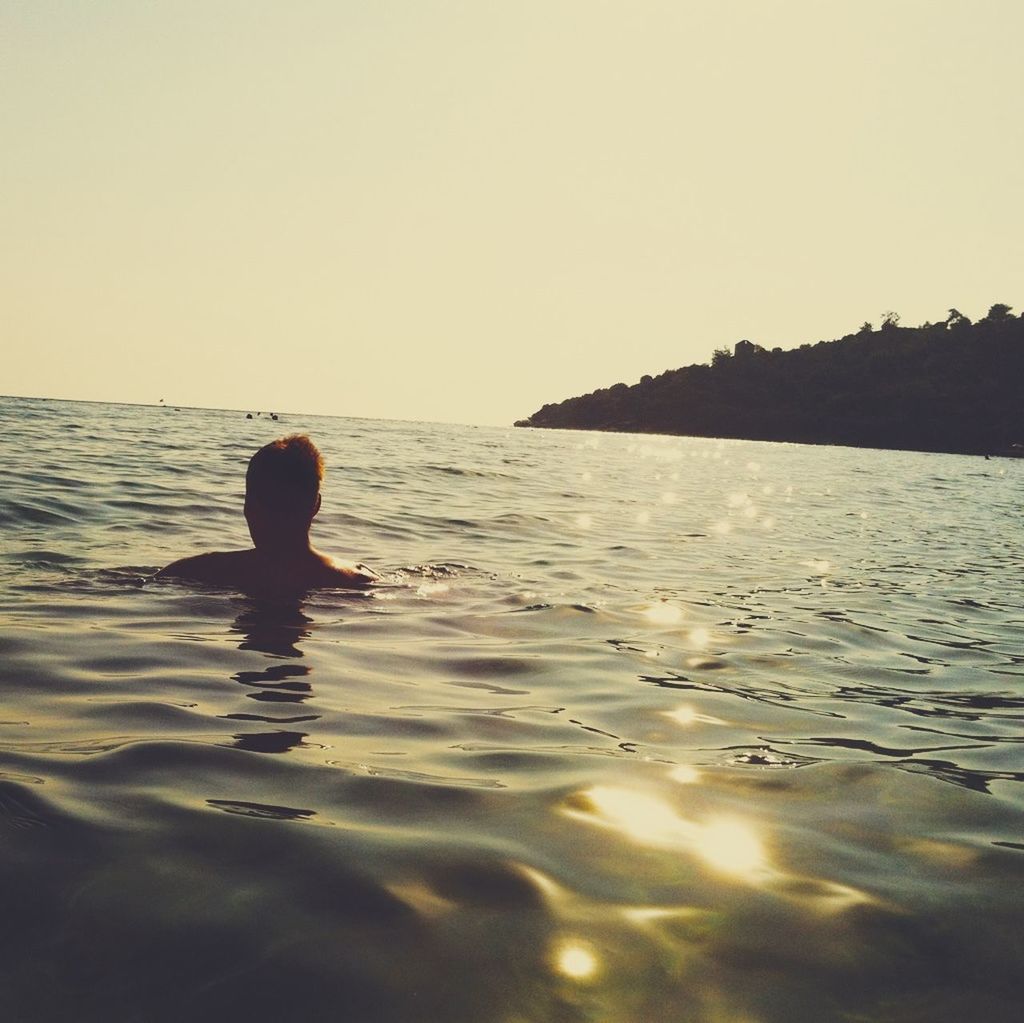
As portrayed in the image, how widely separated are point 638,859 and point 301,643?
3.29 meters

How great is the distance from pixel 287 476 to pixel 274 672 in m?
1.96

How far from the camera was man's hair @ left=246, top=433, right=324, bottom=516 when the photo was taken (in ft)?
20.8

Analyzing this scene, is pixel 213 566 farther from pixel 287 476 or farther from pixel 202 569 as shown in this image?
pixel 287 476

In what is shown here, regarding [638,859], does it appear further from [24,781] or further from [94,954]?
[24,781]

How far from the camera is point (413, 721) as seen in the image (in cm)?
407

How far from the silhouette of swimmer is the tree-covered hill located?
110 meters

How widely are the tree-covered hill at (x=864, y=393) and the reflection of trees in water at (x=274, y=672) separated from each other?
111 m

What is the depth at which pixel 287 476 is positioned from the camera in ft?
20.9

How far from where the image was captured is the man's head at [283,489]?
635 centimetres

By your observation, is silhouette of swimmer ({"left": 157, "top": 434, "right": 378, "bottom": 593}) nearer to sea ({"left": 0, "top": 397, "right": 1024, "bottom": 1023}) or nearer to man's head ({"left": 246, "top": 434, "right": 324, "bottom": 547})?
man's head ({"left": 246, "top": 434, "right": 324, "bottom": 547})

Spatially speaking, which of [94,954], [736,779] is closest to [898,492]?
[736,779]

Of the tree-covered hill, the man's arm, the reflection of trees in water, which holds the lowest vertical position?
the reflection of trees in water

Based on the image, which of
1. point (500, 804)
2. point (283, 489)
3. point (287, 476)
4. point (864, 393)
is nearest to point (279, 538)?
point (283, 489)

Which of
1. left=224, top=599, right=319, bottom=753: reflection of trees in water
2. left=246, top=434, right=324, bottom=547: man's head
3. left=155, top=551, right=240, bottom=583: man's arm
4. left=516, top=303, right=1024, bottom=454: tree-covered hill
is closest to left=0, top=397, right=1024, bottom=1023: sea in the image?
left=224, top=599, right=319, bottom=753: reflection of trees in water
